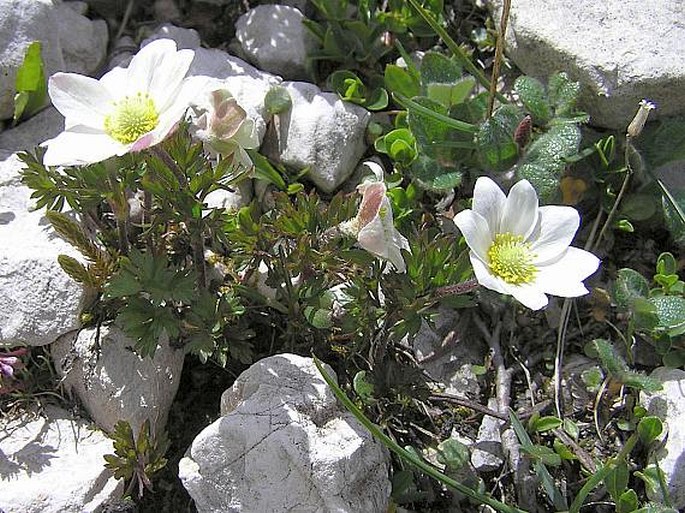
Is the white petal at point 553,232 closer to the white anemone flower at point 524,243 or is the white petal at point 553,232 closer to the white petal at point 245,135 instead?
the white anemone flower at point 524,243

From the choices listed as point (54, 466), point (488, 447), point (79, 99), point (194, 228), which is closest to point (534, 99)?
point (488, 447)

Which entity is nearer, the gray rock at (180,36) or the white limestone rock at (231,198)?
the white limestone rock at (231,198)

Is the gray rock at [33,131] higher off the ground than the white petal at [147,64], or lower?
lower

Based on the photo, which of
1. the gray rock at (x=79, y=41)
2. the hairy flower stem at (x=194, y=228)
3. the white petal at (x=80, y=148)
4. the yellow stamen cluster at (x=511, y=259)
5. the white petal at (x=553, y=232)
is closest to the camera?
the white petal at (x=80, y=148)

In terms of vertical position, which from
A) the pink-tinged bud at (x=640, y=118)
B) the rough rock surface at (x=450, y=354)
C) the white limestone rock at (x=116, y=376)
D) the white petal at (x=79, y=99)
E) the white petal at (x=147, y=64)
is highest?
the pink-tinged bud at (x=640, y=118)

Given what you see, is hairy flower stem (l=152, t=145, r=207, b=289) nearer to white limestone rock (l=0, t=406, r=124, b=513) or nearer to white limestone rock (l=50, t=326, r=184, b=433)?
white limestone rock (l=50, t=326, r=184, b=433)

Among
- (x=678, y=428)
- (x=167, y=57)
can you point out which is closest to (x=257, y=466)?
(x=167, y=57)

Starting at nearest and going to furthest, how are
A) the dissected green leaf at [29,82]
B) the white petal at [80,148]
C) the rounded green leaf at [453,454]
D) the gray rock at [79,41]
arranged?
the white petal at [80,148], the rounded green leaf at [453,454], the dissected green leaf at [29,82], the gray rock at [79,41]

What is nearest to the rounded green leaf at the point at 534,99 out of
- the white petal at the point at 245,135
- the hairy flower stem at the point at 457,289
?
the hairy flower stem at the point at 457,289
